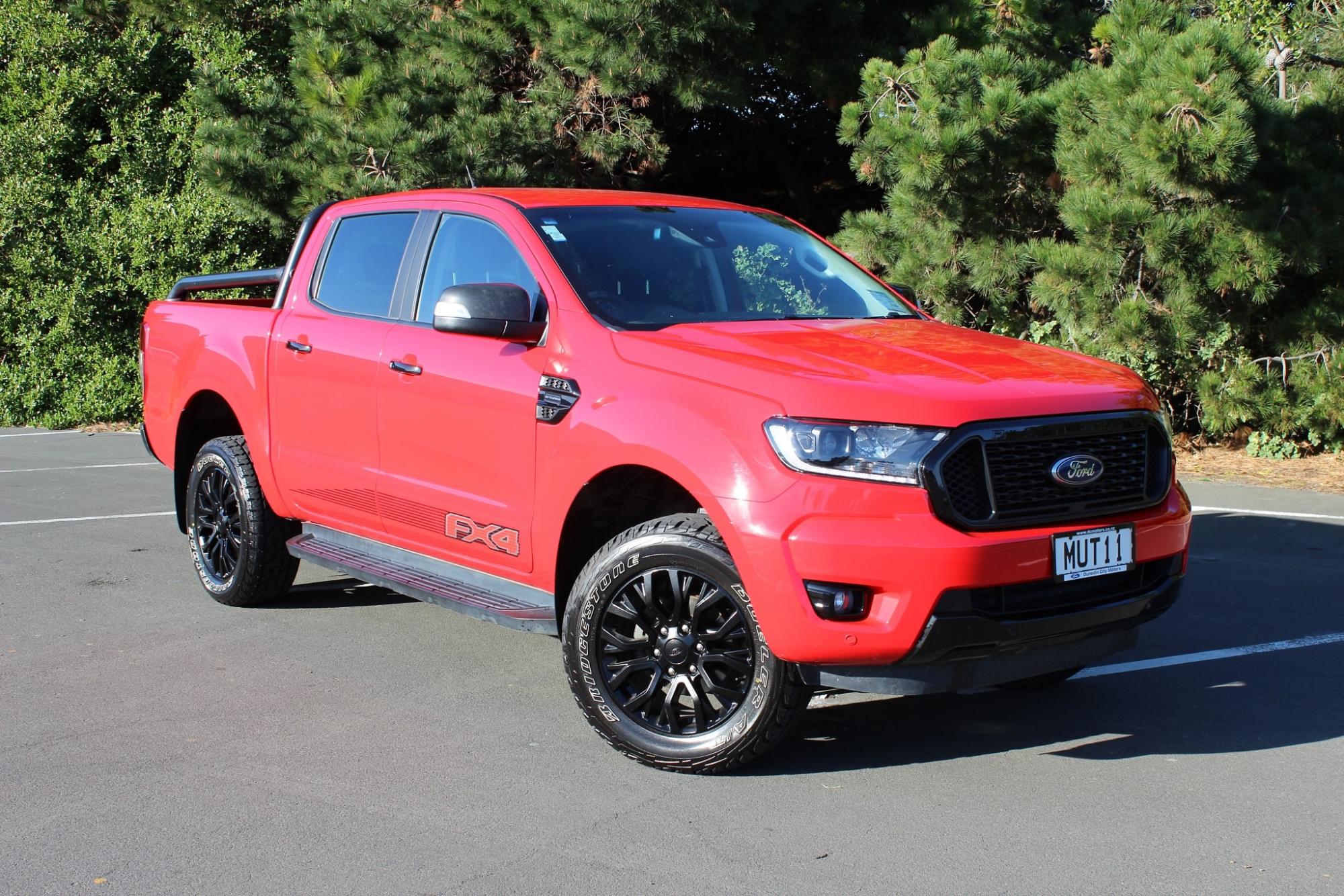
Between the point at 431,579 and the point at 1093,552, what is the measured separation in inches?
103

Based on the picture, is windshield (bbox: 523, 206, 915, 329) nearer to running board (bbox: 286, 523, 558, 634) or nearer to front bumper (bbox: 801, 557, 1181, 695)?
running board (bbox: 286, 523, 558, 634)

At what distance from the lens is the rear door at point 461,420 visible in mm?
5047

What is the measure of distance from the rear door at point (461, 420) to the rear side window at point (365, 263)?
234 millimetres

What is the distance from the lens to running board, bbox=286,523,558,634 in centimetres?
501

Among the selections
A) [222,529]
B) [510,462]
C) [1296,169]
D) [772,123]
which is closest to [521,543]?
[510,462]

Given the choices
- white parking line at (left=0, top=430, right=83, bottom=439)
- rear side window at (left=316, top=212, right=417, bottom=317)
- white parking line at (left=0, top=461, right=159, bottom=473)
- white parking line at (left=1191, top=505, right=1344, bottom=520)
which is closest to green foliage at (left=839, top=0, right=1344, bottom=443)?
white parking line at (left=1191, top=505, right=1344, bottom=520)

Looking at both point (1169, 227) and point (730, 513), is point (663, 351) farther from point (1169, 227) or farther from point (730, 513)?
point (1169, 227)

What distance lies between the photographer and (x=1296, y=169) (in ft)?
36.3

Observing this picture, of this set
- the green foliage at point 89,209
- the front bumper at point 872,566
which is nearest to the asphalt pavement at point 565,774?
the front bumper at point 872,566

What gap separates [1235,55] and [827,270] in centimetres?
558

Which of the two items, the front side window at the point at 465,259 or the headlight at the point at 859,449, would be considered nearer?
the headlight at the point at 859,449

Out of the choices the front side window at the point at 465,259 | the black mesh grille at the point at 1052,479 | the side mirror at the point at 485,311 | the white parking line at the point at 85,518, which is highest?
the front side window at the point at 465,259

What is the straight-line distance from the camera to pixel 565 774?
453 centimetres

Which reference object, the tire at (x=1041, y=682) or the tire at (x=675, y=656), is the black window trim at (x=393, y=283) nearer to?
the tire at (x=675, y=656)
